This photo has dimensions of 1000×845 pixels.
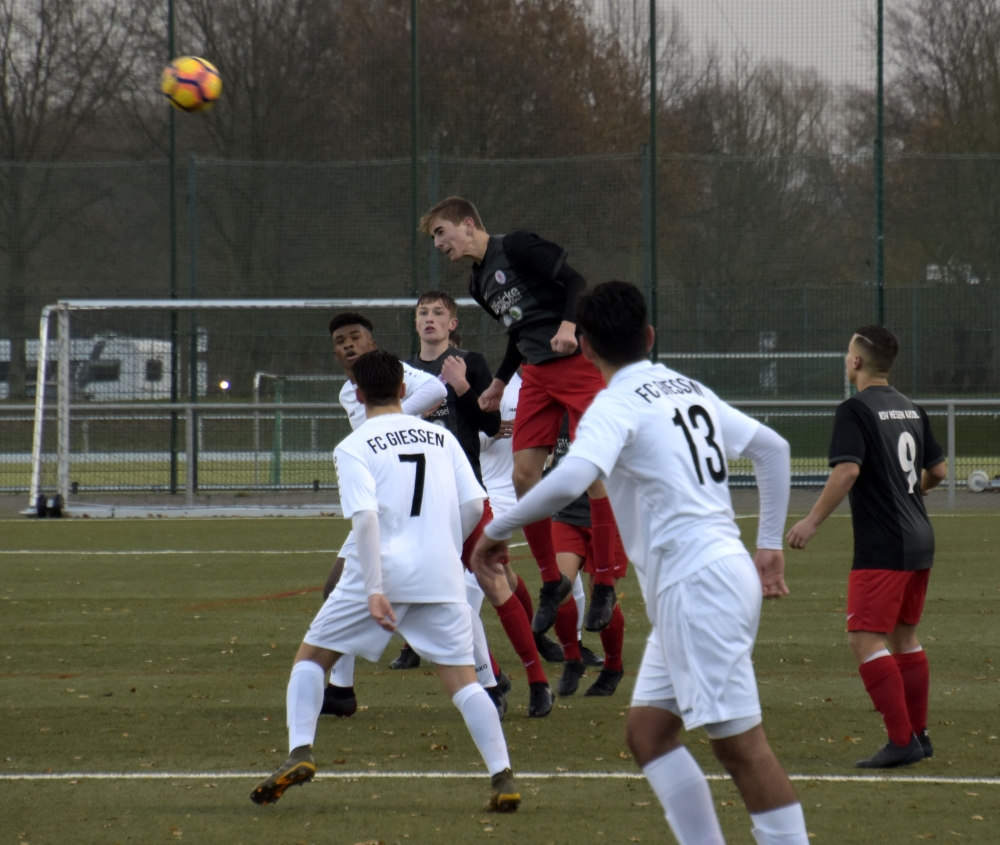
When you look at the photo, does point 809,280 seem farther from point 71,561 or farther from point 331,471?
point 71,561

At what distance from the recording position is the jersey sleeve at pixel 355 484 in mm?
4484

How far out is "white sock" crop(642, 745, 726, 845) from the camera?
3502mm

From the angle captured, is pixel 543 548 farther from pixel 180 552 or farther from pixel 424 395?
pixel 180 552

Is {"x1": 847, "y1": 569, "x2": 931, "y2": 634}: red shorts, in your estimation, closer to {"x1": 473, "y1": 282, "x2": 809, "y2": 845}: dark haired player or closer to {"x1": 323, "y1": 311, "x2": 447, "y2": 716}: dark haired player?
{"x1": 473, "y1": 282, "x2": 809, "y2": 845}: dark haired player

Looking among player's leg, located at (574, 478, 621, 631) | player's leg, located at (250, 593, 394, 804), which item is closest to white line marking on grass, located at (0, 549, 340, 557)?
player's leg, located at (574, 478, 621, 631)

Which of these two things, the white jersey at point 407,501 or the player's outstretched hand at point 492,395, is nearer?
the white jersey at point 407,501

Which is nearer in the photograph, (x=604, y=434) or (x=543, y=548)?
(x=604, y=434)

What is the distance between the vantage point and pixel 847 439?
5.17m

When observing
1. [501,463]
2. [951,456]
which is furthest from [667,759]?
[951,456]

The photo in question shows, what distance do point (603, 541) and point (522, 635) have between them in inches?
27.5

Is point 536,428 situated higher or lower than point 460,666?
higher

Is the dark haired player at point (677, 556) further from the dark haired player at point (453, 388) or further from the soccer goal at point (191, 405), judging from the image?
the soccer goal at point (191, 405)

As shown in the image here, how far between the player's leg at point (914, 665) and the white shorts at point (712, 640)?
2145mm

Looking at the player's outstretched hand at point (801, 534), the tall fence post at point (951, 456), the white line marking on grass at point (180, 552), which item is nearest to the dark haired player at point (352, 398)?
the player's outstretched hand at point (801, 534)
